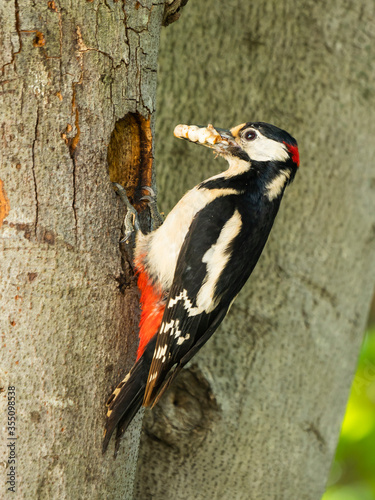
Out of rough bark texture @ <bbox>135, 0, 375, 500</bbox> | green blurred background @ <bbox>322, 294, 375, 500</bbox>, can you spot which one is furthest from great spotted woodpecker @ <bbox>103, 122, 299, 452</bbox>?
green blurred background @ <bbox>322, 294, 375, 500</bbox>

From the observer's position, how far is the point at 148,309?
2.23m

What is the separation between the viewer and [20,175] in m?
1.87

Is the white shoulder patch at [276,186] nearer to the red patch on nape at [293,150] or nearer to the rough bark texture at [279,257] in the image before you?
the red patch on nape at [293,150]

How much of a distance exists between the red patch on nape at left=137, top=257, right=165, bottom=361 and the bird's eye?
2.51 ft

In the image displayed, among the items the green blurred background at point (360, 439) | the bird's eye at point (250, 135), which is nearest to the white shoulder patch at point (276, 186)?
the bird's eye at point (250, 135)

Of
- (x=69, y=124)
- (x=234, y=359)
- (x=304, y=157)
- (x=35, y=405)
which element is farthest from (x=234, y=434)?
(x=69, y=124)

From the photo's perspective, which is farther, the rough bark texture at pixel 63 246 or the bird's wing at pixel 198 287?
the bird's wing at pixel 198 287

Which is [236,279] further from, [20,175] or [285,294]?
[20,175]

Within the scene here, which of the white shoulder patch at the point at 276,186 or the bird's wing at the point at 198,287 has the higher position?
the white shoulder patch at the point at 276,186

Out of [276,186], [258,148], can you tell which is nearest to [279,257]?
[276,186]

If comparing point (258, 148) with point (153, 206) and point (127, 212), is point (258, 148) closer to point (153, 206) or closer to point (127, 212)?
point (153, 206)

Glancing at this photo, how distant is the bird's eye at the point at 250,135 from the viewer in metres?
2.55

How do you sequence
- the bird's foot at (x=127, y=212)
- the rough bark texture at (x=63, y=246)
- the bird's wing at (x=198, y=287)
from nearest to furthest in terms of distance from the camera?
the rough bark texture at (x=63, y=246), the bird's foot at (x=127, y=212), the bird's wing at (x=198, y=287)

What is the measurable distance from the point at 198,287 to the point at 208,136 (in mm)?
630
